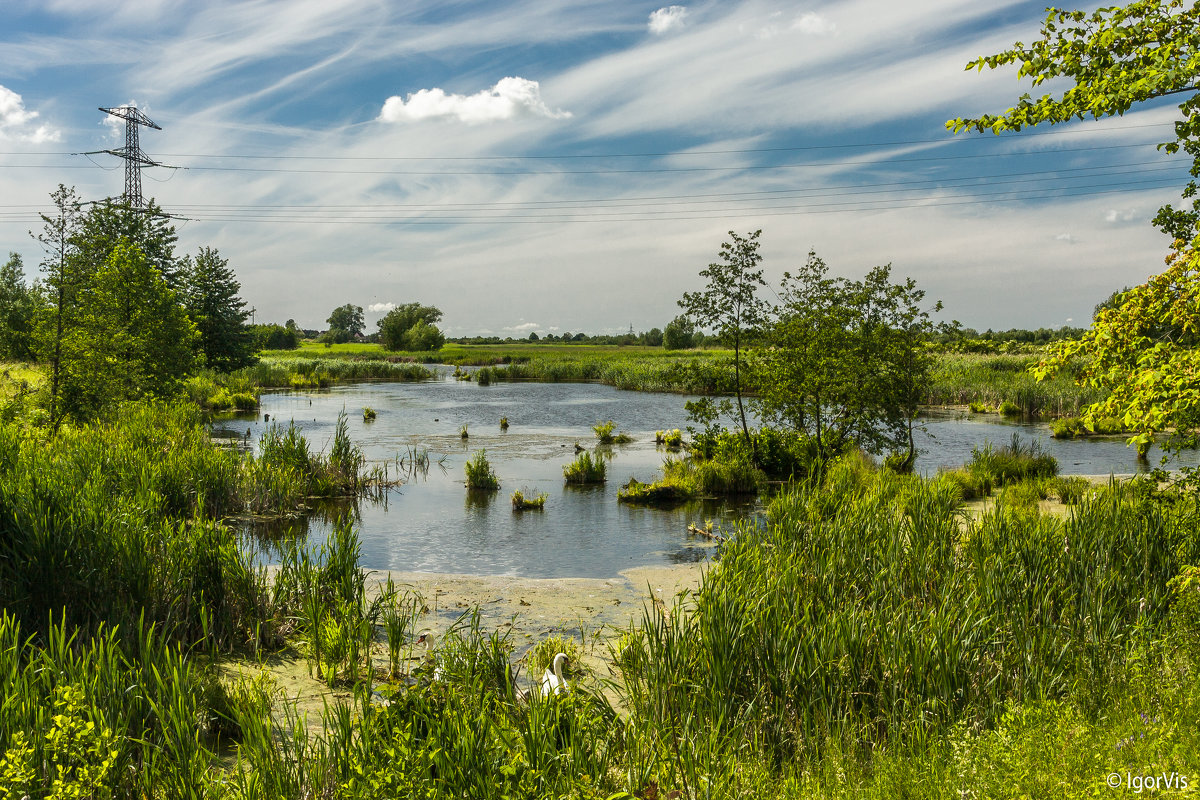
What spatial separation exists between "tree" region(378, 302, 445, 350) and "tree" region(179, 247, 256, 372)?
75.5 meters

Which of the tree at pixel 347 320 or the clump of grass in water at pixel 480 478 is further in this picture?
the tree at pixel 347 320

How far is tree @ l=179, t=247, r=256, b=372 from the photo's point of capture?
43406 millimetres

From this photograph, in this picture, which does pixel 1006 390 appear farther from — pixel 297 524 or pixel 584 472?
pixel 297 524

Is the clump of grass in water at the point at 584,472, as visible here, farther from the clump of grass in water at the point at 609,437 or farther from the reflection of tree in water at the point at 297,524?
the clump of grass in water at the point at 609,437

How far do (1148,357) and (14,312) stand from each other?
1966 inches

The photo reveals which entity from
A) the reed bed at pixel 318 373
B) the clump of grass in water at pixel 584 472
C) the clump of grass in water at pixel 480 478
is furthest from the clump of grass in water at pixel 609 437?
the reed bed at pixel 318 373

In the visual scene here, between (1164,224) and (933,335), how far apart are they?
11.6 metres

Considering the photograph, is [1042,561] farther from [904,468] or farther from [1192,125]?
[904,468]

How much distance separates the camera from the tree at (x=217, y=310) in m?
43.4

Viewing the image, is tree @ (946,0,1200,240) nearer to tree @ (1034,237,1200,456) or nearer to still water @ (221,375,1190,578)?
tree @ (1034,237,1200,456)

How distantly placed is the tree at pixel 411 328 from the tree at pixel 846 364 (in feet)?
351

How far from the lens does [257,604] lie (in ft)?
26.8

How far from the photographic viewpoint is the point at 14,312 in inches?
1620

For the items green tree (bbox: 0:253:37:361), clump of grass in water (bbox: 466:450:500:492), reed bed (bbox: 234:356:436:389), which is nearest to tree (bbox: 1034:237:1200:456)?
clump of grass in water (bbox: 466:450:500:492)
